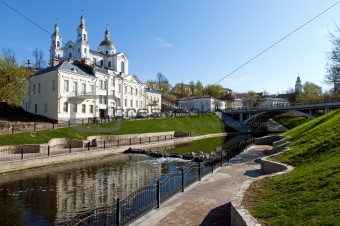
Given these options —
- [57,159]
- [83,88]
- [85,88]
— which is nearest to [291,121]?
[85,88]

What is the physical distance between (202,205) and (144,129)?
33724 mm

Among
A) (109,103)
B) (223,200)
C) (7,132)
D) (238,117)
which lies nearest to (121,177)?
(223,200)

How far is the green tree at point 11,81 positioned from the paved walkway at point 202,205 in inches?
1054

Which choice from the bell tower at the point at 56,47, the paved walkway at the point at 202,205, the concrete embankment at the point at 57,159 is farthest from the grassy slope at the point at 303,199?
the bell tower at the point at 56,47

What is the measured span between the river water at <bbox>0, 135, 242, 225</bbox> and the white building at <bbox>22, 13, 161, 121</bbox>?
2004 centimetres

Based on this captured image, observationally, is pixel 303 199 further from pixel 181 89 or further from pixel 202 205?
pixel 181 89

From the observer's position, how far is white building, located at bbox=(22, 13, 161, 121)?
4094 centimetres

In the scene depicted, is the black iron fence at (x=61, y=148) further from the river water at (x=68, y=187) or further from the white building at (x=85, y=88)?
the white building at (x=85, y=88)

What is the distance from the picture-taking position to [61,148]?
87.8ft

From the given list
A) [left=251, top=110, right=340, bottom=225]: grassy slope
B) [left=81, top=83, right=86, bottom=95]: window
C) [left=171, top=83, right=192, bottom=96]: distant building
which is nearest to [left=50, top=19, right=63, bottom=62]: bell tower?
[left=81, top=83, right=86, bottom=95]: window

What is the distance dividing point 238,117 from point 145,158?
185 ft

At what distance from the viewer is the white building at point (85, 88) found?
1612 inches

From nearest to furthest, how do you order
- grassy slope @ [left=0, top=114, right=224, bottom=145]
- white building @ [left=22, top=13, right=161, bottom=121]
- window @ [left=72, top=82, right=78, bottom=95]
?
1. grassy slope @ [left=0, top=114, right=224, bottom=145]
2. white building @ [left=22, top=13, right=161, bottom=121]
3. window @ [left=72, top=82, right=78, bottom=95]

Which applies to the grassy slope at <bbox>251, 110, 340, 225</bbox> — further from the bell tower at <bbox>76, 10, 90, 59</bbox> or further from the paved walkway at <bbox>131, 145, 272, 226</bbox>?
the bell tower at <bbox>76, 10, 90, 59</bbox>
